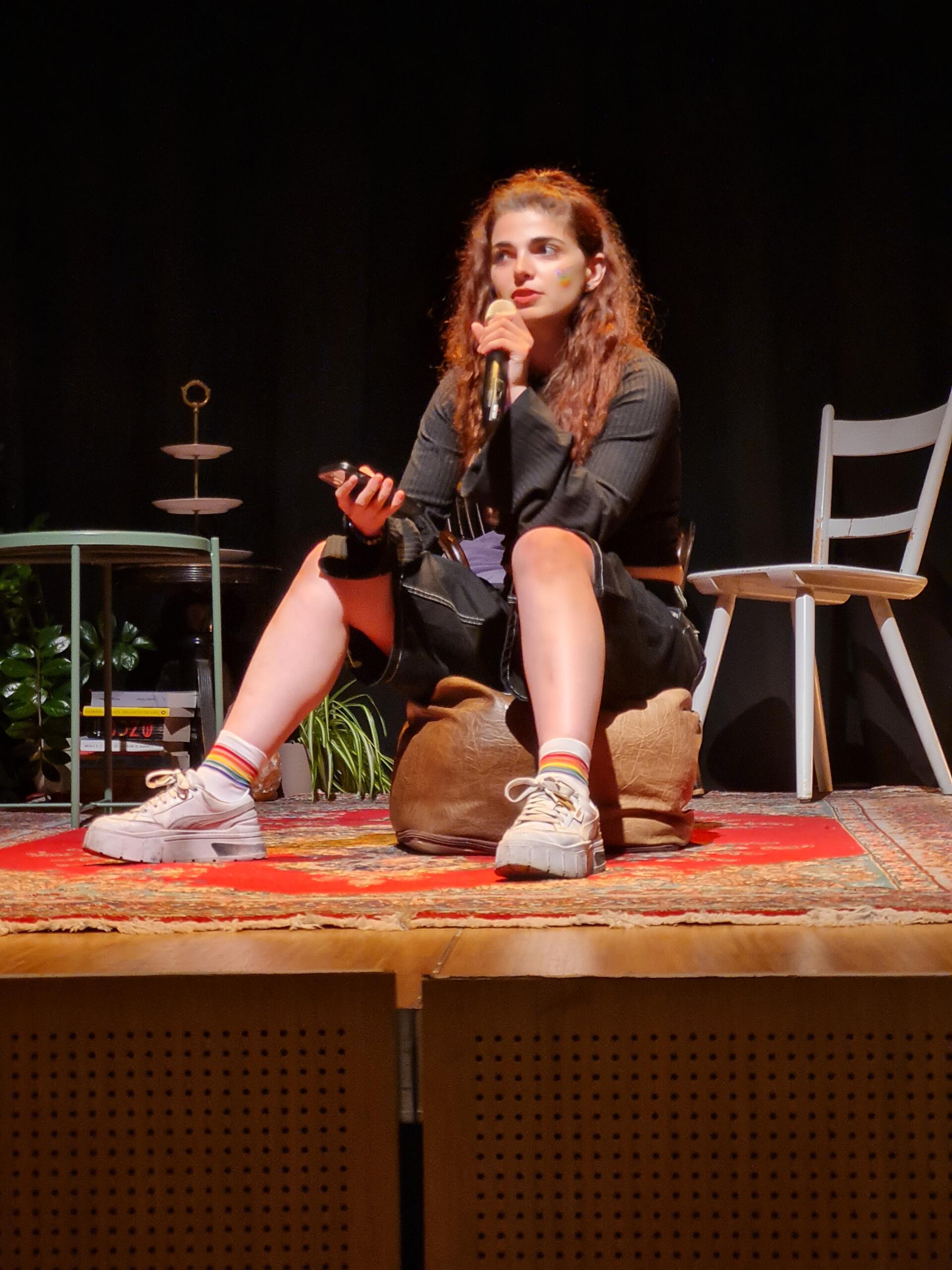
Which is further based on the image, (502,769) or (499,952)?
(502,769)

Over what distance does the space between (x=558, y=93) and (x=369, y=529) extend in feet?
6.68

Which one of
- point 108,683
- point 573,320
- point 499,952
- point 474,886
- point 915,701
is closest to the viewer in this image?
point 499,952

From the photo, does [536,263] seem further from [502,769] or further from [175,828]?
[175,828]

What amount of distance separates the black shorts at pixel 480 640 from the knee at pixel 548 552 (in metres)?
0.09

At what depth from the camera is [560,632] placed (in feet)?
4.94

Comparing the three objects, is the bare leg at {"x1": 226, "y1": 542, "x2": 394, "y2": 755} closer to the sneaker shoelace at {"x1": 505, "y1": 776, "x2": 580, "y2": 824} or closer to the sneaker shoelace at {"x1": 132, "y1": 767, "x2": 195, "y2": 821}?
the sneaker shoelace at {"x1": 132, "y1": 767, "x2": 195, "y2": 821}

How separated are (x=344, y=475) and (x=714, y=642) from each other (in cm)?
162

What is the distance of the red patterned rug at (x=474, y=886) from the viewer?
3.62 feet

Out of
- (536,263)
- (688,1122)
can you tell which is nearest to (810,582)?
(536,263)

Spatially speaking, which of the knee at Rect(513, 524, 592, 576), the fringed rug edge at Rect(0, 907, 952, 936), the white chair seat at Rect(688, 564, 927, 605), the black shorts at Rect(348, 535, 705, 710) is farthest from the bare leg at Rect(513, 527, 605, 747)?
the white chair seat at Rect(688, 564, 927, 605)

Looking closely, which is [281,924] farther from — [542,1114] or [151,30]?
[151,30]

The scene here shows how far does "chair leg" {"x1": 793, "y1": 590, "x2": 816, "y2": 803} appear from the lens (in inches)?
108

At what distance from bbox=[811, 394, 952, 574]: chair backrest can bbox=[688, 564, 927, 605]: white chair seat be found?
0.50 ft

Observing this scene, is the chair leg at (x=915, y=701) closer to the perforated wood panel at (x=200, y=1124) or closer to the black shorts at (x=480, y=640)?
the black shorts at (x=480, y=640)
